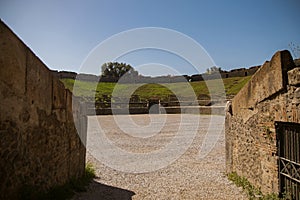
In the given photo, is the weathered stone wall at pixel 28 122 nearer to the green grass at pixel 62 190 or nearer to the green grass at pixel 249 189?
the green grass at pixel 62 190

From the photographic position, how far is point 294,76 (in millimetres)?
Result: 3986

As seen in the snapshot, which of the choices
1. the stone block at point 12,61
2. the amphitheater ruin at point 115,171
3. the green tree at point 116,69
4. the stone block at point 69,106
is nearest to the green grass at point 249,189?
the amphitheater ruin at point 115,171

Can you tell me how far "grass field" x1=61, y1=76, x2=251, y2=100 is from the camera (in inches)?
1669

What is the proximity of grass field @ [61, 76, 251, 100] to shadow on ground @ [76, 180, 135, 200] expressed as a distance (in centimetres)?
3278

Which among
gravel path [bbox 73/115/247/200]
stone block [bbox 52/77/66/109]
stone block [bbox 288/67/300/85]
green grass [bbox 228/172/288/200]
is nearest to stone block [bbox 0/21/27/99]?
stone block [bbox 52/77/66/109]

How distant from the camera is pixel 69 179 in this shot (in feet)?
18.8

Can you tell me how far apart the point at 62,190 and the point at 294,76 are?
4.50m

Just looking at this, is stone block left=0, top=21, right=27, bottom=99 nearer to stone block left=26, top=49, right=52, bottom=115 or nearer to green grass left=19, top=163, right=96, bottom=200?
stone block left=26, top=49, right=52, bottom=115

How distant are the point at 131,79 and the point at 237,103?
44.7m

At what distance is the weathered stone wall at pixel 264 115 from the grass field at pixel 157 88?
110 feet

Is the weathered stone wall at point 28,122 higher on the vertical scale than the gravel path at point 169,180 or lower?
higher

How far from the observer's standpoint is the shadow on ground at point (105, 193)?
5.57 metres

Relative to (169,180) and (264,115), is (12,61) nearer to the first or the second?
(264,115)

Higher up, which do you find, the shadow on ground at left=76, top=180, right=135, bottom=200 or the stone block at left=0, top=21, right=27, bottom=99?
the stone block at left=0, top=21, right=27, bottom=99
